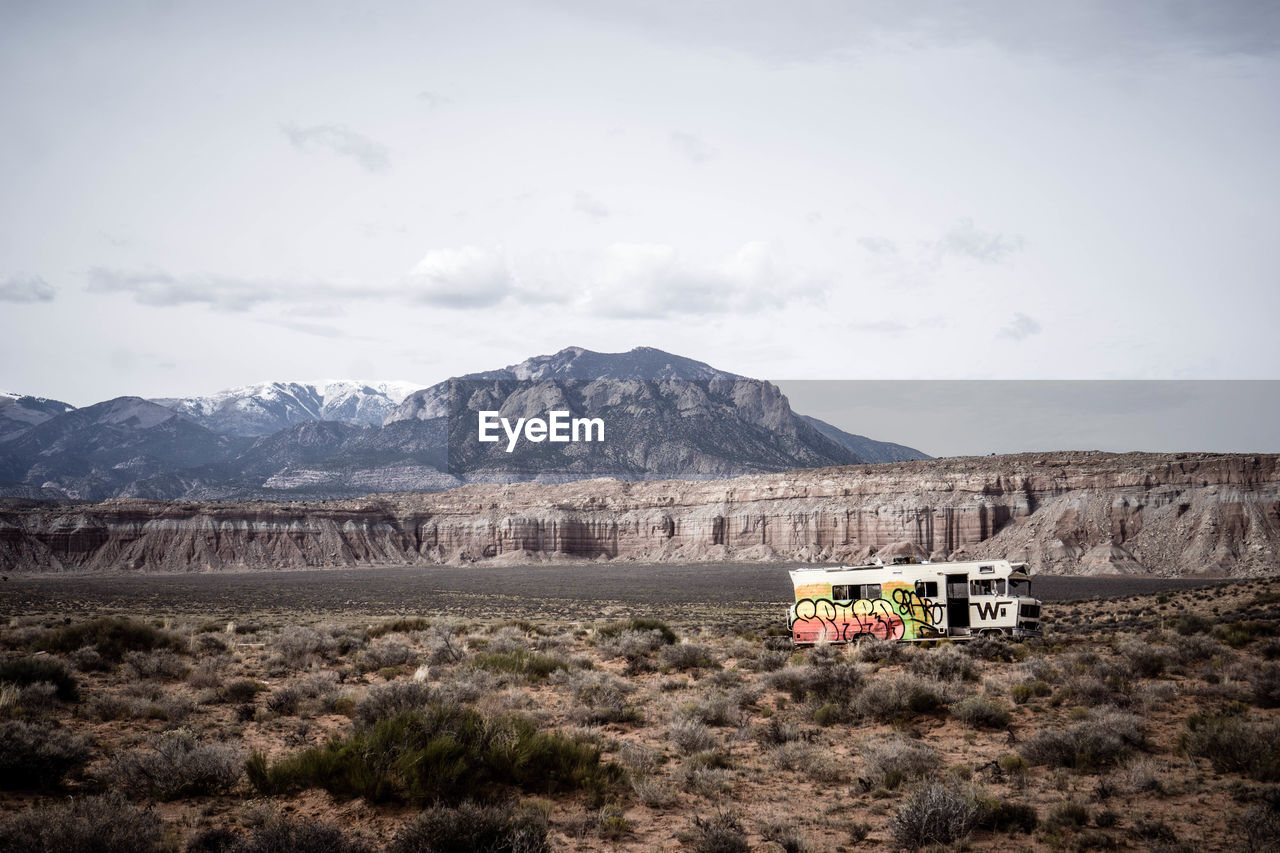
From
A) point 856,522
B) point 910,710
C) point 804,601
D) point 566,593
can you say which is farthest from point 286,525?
point 910,710

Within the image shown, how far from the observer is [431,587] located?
7881 cm

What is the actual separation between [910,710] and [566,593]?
54.7 m

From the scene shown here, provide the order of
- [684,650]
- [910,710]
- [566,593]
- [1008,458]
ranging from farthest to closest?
1. [1008,458]
2. [566,593]
3. [684,650]
4. [910,710]

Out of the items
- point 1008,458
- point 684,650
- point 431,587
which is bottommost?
point 431,587

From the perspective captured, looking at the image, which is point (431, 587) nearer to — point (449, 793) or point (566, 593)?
point (566, 593)

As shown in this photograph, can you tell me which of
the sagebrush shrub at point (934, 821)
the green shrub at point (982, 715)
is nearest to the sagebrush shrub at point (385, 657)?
the green shrub at point (982, 715)

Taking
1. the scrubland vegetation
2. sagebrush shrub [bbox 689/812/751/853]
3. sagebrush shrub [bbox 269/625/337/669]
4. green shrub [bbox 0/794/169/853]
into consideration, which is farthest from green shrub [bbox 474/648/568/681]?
green shrub [bbox 0/794/169/853]

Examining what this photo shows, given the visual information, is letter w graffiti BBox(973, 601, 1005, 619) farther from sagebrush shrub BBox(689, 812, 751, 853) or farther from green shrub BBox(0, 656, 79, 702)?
green shrub BBox(0, 656, 79, 702)

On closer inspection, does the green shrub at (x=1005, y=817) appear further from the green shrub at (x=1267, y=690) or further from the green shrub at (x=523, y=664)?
the green shrub at (x=523, y=664)

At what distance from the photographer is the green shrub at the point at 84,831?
7.33 metres

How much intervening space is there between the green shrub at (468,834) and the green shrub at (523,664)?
Result: 10084 millimetres

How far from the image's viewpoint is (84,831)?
24.5 ft

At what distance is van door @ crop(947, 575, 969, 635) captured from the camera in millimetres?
24031

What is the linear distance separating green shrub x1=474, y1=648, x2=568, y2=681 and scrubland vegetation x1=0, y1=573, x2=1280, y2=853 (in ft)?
0.29
